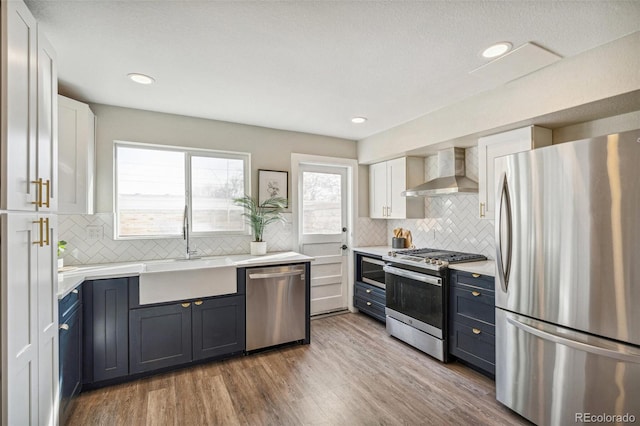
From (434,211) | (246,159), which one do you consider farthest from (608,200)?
(246,159)

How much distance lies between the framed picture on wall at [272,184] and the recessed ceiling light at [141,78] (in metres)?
1.52

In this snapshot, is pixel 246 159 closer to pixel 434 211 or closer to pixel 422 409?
pixel 434 211

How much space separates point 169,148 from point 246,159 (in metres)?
0.84

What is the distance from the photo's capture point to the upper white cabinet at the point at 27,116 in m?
1.18

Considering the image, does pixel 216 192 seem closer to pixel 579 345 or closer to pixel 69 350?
pixel 69 350

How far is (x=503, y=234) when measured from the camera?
2.14 meters

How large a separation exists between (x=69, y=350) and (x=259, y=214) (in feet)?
6.82

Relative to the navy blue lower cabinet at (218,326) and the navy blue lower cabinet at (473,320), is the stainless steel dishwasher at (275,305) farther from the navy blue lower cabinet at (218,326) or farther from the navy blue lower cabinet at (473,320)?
the navy blue lower cabinet at (473,320)

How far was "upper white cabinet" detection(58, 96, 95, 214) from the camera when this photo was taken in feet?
7.83

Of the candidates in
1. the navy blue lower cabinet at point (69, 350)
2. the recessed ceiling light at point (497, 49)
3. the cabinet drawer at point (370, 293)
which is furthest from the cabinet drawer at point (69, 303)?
the recessed ceiling light at point (497, 49)

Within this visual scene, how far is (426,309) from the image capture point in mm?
2979

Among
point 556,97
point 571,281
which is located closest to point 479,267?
point 571,281

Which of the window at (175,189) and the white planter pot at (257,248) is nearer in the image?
the window at (175,189)

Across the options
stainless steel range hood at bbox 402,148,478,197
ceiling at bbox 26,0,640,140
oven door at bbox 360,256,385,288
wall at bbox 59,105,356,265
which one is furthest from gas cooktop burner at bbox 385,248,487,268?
ceiling at bbox 26,0,640,140
